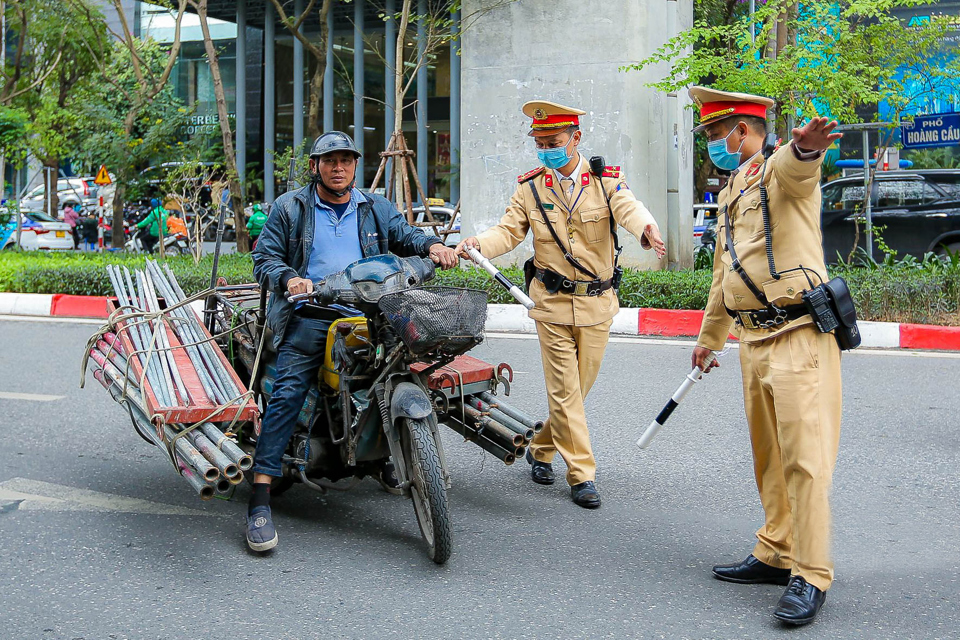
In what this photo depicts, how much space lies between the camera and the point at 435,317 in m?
3.84

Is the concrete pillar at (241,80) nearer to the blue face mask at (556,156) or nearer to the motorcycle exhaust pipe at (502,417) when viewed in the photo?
the blue face mask at (556,156)

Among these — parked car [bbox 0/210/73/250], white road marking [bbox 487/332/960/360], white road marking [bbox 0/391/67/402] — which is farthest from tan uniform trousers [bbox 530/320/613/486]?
parked car [bbox 0/210/73/250]

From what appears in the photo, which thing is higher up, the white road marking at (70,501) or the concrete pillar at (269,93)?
the concrete pillar at (269,93)

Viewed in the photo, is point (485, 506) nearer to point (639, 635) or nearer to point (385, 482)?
point (385, 482)

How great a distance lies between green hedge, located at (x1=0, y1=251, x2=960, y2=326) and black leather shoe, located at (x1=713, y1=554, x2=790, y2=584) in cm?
660

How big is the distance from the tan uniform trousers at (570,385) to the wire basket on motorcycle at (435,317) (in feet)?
3.42

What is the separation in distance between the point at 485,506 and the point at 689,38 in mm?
7757

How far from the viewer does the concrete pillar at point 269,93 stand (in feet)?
106

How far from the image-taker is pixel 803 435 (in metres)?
3.47

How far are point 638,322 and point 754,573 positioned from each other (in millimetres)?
6470

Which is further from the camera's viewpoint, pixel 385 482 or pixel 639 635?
pixel 385 482

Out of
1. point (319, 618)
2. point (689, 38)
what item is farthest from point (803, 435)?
point (689, 38)

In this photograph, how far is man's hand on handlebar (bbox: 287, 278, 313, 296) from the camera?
4129mm

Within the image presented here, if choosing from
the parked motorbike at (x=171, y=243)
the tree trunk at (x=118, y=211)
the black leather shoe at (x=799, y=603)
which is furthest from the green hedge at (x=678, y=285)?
the parked motorbike at (x=171, y=243)
